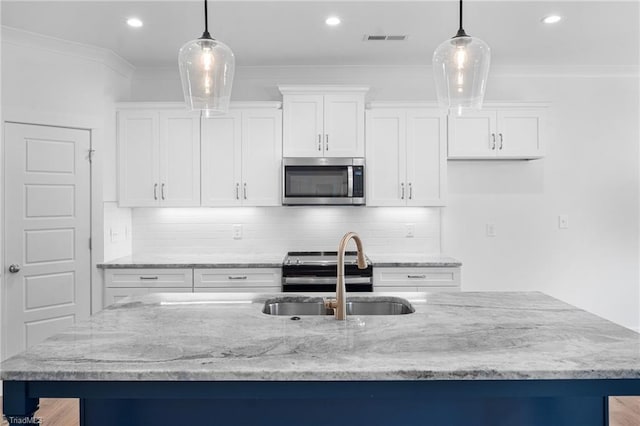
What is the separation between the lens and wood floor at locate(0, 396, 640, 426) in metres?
2.77

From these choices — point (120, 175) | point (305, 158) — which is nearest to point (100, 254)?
point (120, 175)

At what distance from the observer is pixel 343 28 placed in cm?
324

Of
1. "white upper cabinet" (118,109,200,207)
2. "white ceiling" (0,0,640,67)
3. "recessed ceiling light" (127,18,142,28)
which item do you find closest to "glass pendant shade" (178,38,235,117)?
"white ceiling" (0,0,640,67)

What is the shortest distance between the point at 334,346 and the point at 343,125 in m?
2.66

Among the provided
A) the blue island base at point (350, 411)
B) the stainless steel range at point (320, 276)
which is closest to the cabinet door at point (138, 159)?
the stainless steel range at point (320, 276)

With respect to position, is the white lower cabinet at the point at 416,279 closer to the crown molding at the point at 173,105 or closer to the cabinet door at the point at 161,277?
the cabinet door at the point at 161,277

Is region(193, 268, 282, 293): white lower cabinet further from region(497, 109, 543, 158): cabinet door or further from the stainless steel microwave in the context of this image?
region(497, 109, 543, 158): cabinet door

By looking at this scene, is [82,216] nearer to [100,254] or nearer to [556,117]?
[100,254]

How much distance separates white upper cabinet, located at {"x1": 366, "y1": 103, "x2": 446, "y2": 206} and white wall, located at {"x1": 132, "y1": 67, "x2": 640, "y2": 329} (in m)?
0.39

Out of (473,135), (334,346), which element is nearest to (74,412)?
(334,346)

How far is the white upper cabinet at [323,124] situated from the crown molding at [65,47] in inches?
59.0

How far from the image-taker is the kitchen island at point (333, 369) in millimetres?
1261

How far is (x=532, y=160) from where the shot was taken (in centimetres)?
416

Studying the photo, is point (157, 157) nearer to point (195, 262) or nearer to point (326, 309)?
point (195, 262)
